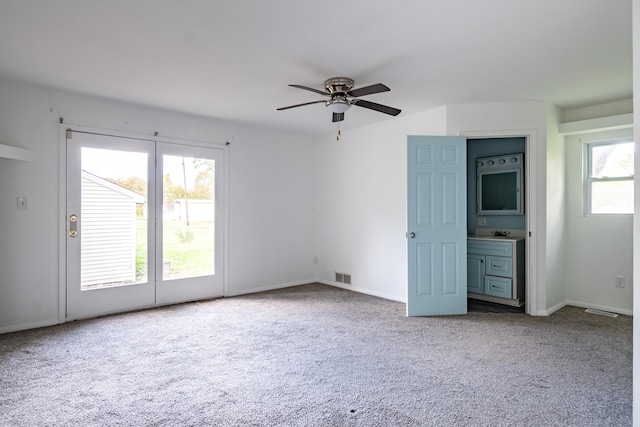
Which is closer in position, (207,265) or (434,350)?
(434,350)

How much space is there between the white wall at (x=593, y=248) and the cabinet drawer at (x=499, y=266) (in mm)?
799

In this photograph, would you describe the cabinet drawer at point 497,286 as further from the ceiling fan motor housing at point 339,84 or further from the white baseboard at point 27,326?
the white baseboard at point 27,326

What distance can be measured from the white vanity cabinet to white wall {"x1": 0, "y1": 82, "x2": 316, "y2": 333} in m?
2.59

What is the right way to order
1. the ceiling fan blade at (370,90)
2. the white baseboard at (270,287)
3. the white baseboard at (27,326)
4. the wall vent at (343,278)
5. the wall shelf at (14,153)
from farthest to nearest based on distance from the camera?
the wall vent at (343,278), the white baseboard at (270,287), the white baseboard at (27,326), the wall shelf at (14,153), the ceiling fan blade at (370,90)

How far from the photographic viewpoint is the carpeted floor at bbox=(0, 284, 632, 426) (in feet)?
7.38

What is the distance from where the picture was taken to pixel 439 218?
4.36 meters

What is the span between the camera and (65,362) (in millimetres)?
2998

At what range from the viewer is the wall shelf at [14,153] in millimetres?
3377

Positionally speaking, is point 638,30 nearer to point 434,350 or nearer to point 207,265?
point 434,350

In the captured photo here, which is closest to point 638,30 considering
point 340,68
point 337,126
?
point 340,68

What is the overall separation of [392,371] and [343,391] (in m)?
0.50

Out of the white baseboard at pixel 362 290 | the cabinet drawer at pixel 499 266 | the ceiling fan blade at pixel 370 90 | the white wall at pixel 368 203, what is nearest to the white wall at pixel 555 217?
the cabinet drawer at pixel 499 266

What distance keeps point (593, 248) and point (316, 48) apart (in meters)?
4.19

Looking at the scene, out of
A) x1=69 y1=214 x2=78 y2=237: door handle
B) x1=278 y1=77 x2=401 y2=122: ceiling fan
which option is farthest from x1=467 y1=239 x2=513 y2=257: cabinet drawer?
x1=69 y1=214 x2=78 y2=237: door handle
